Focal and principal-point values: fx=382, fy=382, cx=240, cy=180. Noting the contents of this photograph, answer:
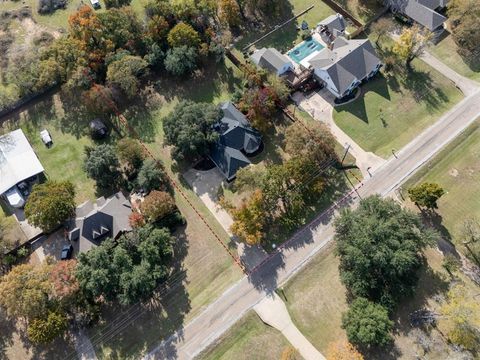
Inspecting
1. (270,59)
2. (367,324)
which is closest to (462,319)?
(367,324)

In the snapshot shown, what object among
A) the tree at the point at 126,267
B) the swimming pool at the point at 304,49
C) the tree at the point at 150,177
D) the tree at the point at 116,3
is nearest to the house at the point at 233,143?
the tree at the point at 150,177

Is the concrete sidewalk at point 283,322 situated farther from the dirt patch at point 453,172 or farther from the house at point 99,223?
the dirt patch at point 453,172

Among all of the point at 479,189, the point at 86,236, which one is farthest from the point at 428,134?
the point at 86,236

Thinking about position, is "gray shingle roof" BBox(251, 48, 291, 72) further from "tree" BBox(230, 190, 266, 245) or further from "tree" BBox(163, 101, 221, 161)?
"tree" BBox(230, 190, 266, 245)

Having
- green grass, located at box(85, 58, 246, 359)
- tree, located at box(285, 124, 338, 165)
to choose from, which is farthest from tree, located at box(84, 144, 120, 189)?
tree, located at box(285, 124, 338, 165)

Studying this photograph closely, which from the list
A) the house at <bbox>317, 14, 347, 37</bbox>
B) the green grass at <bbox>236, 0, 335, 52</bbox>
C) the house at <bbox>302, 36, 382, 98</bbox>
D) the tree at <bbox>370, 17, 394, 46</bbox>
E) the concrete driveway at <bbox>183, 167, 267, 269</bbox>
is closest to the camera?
the concrete driveway at <bbox>183, 167, 267, 269</bbox>

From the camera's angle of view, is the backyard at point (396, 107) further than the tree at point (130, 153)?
Result: Yes
